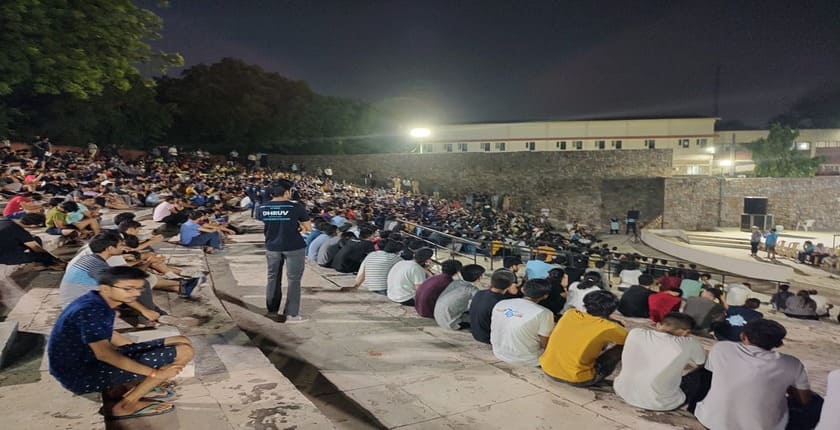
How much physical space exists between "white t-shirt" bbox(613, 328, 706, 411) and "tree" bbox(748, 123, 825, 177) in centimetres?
3608

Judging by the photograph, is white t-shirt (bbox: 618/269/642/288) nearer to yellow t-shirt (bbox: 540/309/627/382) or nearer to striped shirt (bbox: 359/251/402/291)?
striped shirt (bbox: 359/251/402/291)

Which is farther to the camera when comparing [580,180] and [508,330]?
[580,180]

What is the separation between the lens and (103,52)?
14.8 metres

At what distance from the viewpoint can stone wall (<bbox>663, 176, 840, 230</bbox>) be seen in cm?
2783

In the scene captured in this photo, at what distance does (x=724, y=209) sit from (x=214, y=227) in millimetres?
29895

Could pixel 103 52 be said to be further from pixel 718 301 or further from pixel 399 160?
pixel 399 160

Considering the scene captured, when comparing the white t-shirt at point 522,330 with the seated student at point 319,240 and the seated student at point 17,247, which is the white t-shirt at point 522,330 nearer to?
the seated student at point 319,240

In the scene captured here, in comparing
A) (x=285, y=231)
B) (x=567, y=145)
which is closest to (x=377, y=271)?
(x=285, y=231)

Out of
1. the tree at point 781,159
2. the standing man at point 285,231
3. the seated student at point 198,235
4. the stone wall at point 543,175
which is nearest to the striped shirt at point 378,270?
the standing man at point 285,231

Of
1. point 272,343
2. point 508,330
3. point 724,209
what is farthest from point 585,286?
point 724,209

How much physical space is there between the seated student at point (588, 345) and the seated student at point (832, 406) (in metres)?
1.25

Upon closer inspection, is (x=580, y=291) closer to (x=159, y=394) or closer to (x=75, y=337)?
(x=159, y=394)

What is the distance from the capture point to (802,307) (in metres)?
8.79

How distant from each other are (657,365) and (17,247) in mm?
6538
